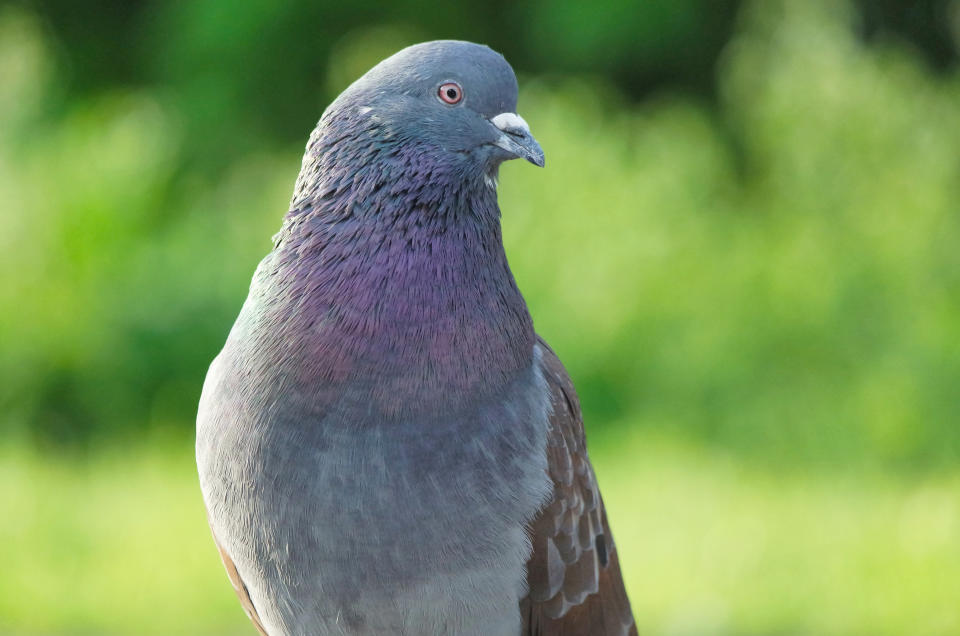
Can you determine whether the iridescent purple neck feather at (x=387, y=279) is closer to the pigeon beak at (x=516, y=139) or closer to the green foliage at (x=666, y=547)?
the pigeon beak at (x=516, y=139)

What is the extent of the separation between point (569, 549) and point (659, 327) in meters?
3.33

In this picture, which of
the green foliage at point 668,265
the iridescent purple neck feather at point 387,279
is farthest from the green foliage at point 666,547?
the iridescent purple neck feather at point 387,279

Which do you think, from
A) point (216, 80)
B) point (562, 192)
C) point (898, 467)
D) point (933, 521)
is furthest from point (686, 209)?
point (216, 80)

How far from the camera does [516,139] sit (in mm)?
1959

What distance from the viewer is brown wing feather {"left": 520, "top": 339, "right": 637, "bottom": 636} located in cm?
207

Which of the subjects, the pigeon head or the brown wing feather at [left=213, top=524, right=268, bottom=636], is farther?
the brown wing feather at [left=213, top=524, right=268, bottom=636]

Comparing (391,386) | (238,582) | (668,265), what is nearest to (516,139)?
(391,386)

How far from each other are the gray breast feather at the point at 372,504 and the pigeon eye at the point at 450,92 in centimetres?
48

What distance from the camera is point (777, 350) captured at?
17.0 feet

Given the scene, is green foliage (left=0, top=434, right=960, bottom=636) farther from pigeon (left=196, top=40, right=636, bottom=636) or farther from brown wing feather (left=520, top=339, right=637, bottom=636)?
pigeon (left=196, top=40, right=636, bottom=636)

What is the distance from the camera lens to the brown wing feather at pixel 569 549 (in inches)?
81.5

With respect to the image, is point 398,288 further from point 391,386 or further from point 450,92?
point 450,92

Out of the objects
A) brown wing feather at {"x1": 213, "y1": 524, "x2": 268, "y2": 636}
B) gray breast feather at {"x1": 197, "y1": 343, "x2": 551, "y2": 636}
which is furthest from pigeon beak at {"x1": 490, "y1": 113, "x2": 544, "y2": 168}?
brown wing feather at {"x1": 213, "y1": 524, "x2": 268, "y2": 636}

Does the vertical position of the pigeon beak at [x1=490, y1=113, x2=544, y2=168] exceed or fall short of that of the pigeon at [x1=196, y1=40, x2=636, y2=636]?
it exceeds it
